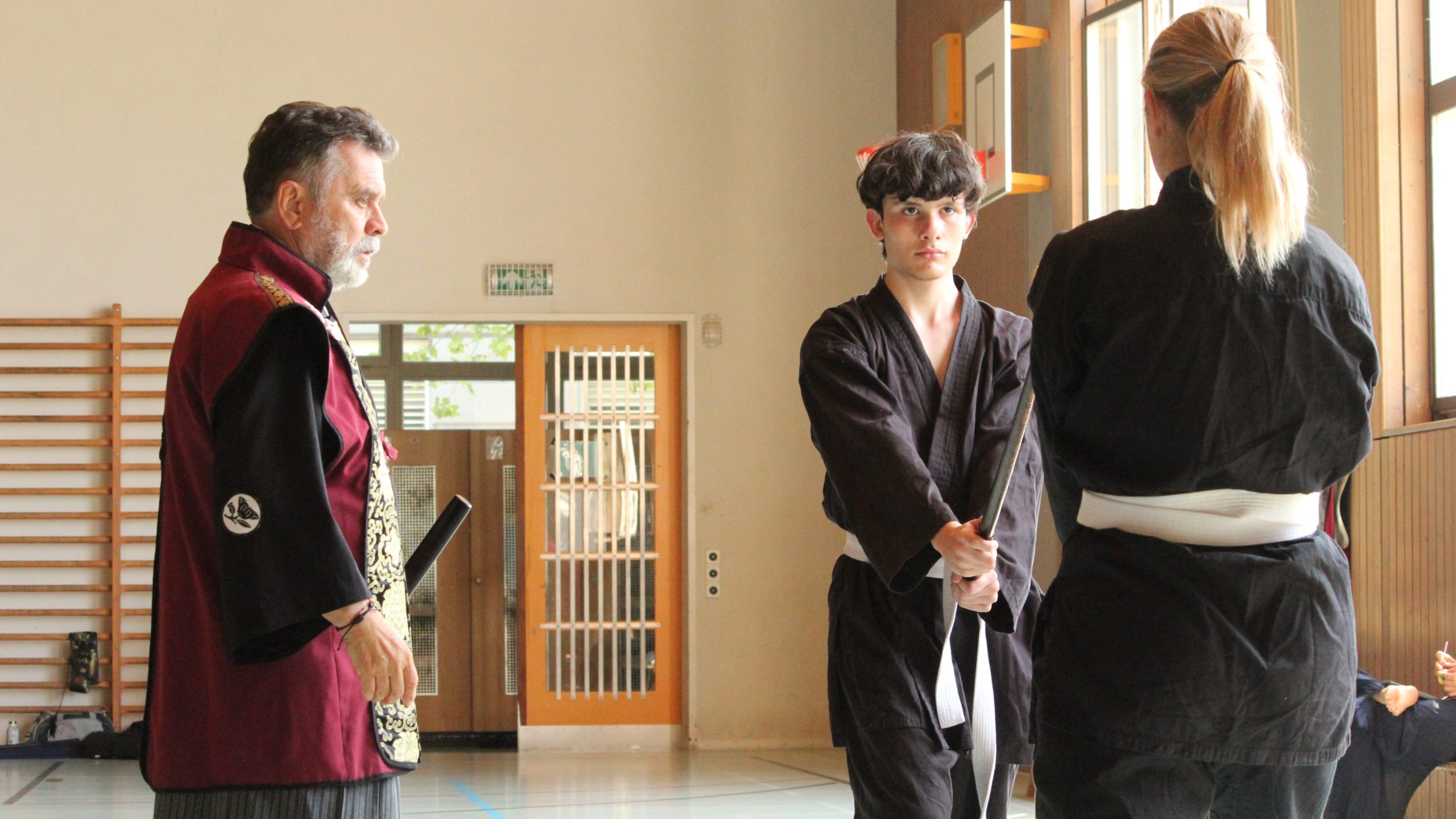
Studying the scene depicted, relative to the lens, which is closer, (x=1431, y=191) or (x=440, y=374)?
(x=1431, y=191)

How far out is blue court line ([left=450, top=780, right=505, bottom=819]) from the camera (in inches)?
195

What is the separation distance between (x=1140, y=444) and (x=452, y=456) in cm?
714

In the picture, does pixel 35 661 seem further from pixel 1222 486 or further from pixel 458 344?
pixel 1222 486

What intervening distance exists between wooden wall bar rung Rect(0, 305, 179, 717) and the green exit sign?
1637mm

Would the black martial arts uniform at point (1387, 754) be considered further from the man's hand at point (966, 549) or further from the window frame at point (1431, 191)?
the man's hand at point (966, 549)

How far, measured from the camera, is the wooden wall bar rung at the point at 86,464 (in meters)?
6.70

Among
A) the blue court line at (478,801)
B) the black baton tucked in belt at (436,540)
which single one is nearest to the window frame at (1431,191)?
the black baton tucked in belt at (436,540)

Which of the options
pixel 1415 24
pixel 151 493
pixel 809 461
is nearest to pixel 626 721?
pixel 809 461

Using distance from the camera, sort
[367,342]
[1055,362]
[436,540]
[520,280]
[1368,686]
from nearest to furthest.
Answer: [1055,362] → [436,540] → [1368,686] → [520,280] → [367,342]

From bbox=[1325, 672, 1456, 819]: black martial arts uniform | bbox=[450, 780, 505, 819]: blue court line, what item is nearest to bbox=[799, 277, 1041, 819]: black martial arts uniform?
bbox=[1325, 672, 1456, 819]: black martial arts uniform

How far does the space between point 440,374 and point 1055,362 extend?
8.16m

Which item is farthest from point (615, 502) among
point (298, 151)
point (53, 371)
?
point (298, 151)

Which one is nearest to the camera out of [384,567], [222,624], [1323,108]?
[222,624]

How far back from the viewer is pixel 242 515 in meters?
1.47
